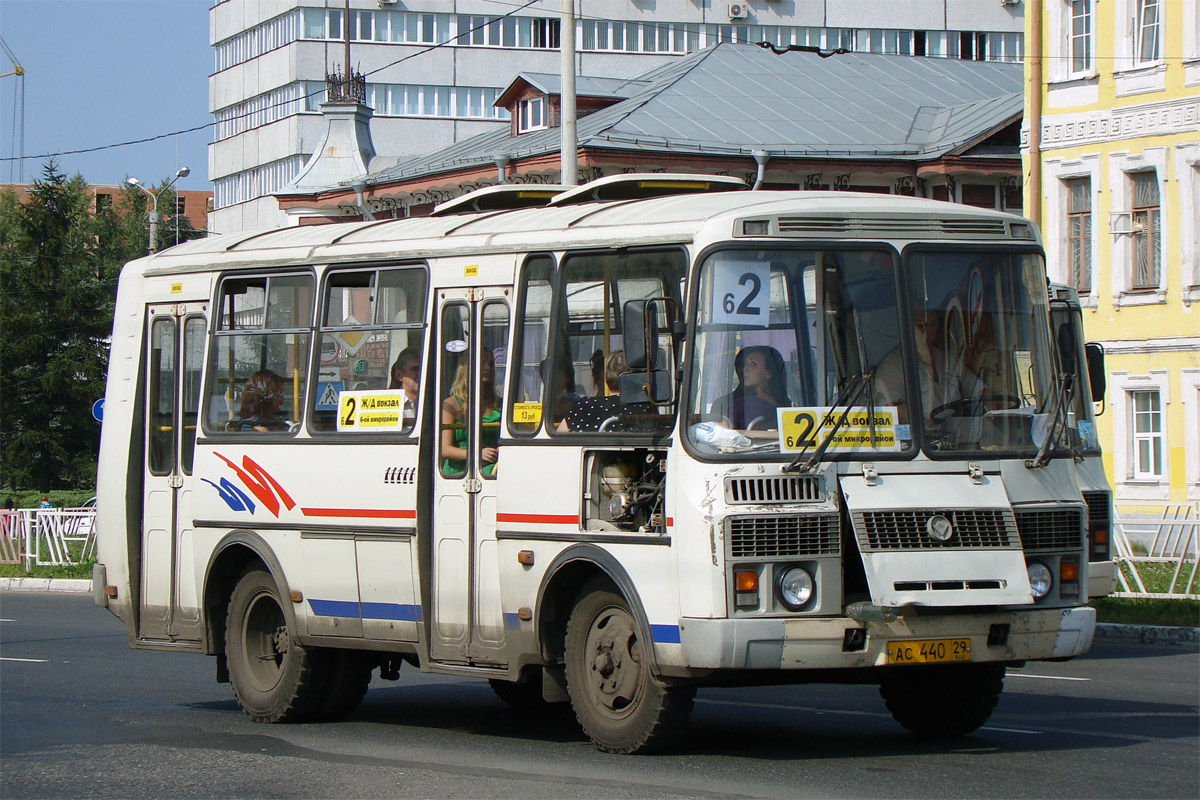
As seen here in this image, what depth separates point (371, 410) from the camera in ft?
37.5

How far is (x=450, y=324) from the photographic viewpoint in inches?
436

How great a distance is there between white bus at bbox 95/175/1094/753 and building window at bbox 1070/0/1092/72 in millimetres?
24529

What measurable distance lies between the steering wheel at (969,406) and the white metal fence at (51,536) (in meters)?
24.3

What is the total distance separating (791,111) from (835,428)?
41254mm

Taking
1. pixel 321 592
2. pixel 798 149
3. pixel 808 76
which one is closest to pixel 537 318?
pixel 321 592

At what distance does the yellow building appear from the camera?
32.7 metres

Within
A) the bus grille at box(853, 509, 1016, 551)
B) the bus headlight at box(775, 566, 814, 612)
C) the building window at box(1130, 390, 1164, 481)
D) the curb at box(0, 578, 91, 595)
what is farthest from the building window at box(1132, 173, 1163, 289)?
the bus headlight at box(775, 566, 814, 612)

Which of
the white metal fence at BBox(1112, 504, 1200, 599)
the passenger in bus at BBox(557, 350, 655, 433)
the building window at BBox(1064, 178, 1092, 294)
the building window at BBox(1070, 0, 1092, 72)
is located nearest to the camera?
the passenger in bus at BBox(557, 350, 655, 433)

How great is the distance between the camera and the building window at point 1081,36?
34531mm

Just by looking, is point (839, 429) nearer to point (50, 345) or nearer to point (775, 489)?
point (775, 489)

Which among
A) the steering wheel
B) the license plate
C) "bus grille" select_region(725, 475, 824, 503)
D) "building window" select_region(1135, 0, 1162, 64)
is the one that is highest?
"building window" select_region(1135, 0, 1162, 64)

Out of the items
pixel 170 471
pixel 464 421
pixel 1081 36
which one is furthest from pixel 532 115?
pixel 464 421

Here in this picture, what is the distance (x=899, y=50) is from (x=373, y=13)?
2600 cm

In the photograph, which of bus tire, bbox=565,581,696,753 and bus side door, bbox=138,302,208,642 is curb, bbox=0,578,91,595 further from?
bus tire, bbox=565,581,696,753
